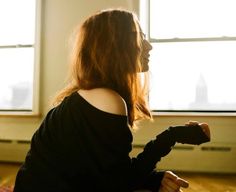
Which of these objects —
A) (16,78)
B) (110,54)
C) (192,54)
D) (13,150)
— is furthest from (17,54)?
(110,54)

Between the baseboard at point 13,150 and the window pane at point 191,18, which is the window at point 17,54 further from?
the window pane at point 191,18

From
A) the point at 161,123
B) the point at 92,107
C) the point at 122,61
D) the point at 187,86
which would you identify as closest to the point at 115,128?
the point at 92,107

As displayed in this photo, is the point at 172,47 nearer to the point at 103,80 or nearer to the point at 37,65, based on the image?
the point at 37,65

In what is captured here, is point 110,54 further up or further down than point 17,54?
further down

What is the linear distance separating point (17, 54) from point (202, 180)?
2.14 metres

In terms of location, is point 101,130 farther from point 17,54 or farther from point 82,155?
point 17,54

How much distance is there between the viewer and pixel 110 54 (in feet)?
2.91

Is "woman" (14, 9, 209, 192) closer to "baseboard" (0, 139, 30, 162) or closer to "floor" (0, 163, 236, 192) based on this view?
"floor" (0, 163, 236, 192)

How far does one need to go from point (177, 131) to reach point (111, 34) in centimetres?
32

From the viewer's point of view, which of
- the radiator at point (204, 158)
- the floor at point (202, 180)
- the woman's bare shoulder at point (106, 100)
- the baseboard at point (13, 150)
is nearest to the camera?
the woman's bare shoulder at point (106, 100)

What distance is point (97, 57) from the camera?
2.92 feet

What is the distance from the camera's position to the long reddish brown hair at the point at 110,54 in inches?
34.8

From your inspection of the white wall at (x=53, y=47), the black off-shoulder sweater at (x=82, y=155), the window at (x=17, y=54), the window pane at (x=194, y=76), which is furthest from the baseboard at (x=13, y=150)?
the black off-shoulder sweater at (x=82, y=155)

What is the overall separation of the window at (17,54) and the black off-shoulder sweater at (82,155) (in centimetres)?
249
